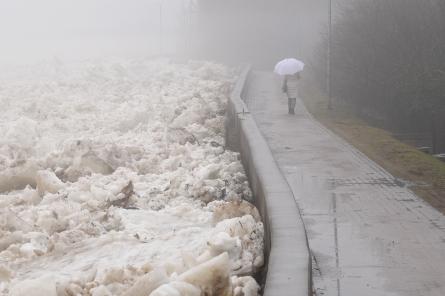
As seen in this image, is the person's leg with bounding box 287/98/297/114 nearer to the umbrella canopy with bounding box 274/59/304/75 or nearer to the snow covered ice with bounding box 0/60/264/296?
the umbrella canopy with bounding box 274/59/304/75

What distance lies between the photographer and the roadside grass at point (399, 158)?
1112 cm

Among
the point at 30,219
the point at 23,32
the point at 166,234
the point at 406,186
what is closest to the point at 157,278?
the point at 166,234

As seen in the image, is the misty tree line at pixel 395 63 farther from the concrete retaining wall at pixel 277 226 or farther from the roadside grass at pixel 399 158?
the concrete retaining wall at pixel 277 226

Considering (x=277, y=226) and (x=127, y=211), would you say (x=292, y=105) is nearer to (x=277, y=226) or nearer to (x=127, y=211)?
(x=127, y=211)

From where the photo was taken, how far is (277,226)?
7461 mm

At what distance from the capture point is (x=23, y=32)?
6029 inches

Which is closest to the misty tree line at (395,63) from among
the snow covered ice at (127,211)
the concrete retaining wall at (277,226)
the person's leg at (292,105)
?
the person's leg at (292,105)

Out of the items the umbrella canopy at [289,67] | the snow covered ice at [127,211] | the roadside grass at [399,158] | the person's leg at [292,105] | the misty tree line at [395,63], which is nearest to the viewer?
the snow covered ice at [127,211]

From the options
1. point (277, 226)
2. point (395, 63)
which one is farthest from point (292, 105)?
point (277, 226)

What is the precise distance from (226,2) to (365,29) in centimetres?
4788

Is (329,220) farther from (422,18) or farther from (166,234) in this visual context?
(422,18)

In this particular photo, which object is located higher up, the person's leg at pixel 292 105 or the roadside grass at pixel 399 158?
the person's leg at pixel 292 105

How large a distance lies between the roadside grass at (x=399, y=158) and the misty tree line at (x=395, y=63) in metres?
2.95

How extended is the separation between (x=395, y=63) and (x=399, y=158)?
11741 mm
